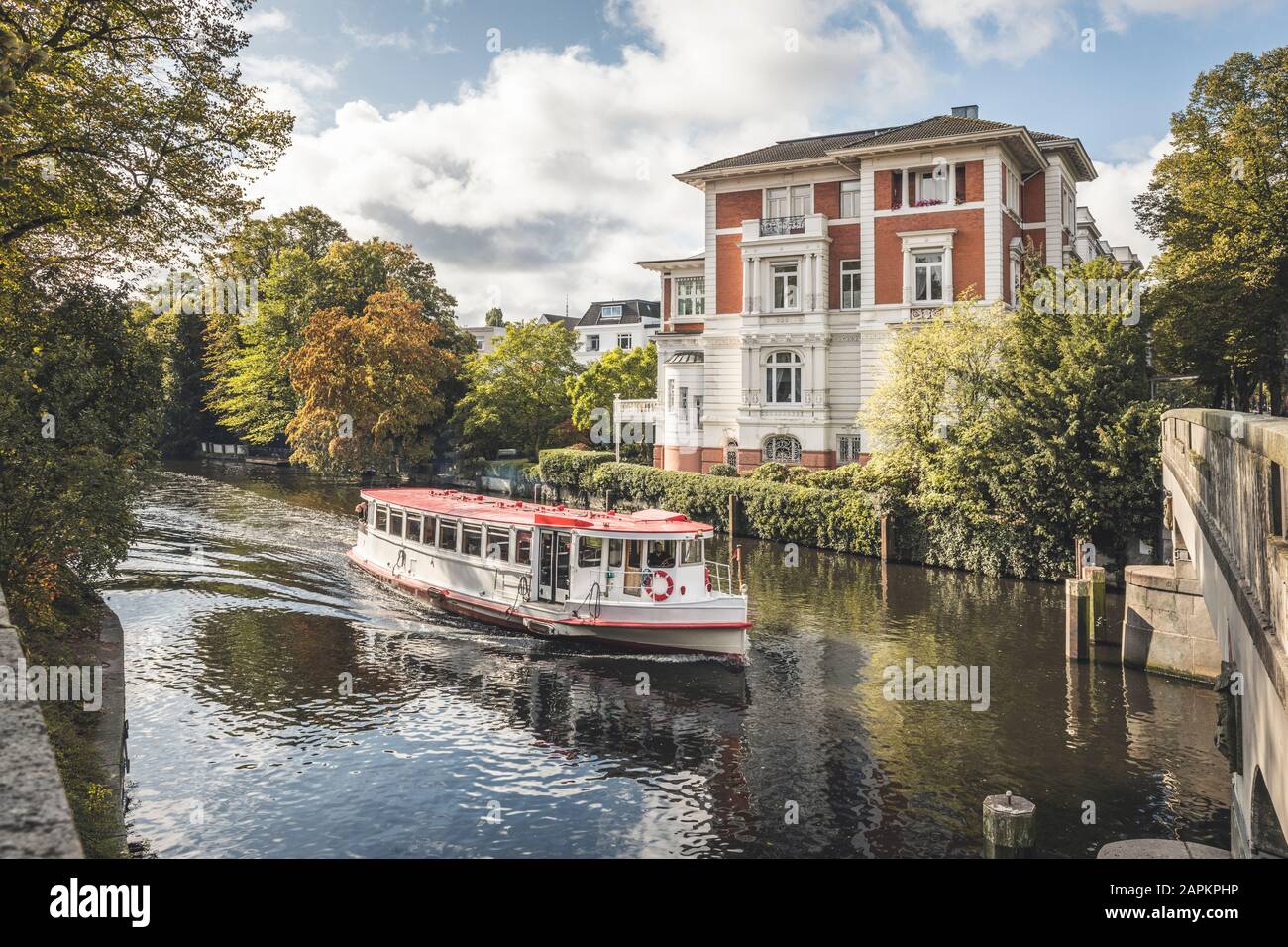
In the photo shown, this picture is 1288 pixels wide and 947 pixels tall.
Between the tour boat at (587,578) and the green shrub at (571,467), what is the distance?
25.0 metres

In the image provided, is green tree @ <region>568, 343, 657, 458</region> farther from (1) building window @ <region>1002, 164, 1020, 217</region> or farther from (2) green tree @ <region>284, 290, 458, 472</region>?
(1) building window @ <region>1002, 164, 1020, 217</region>

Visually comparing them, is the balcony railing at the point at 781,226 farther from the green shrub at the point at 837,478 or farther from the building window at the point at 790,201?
the green shrub at the point at 837,478

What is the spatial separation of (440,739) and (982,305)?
114 ft

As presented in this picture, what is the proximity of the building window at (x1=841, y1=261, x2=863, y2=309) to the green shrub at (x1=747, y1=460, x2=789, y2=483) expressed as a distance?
946cm

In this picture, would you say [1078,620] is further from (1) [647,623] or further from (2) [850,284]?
(2) [850,284]

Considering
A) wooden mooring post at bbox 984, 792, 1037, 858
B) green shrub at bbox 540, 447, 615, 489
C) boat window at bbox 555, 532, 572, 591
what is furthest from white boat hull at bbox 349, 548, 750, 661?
green shrub at bbox 540, 447, 615, 489

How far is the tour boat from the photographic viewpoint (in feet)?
78.2

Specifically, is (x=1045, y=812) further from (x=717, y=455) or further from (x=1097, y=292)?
(x=717, y=455)

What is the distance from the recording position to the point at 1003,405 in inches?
1321
